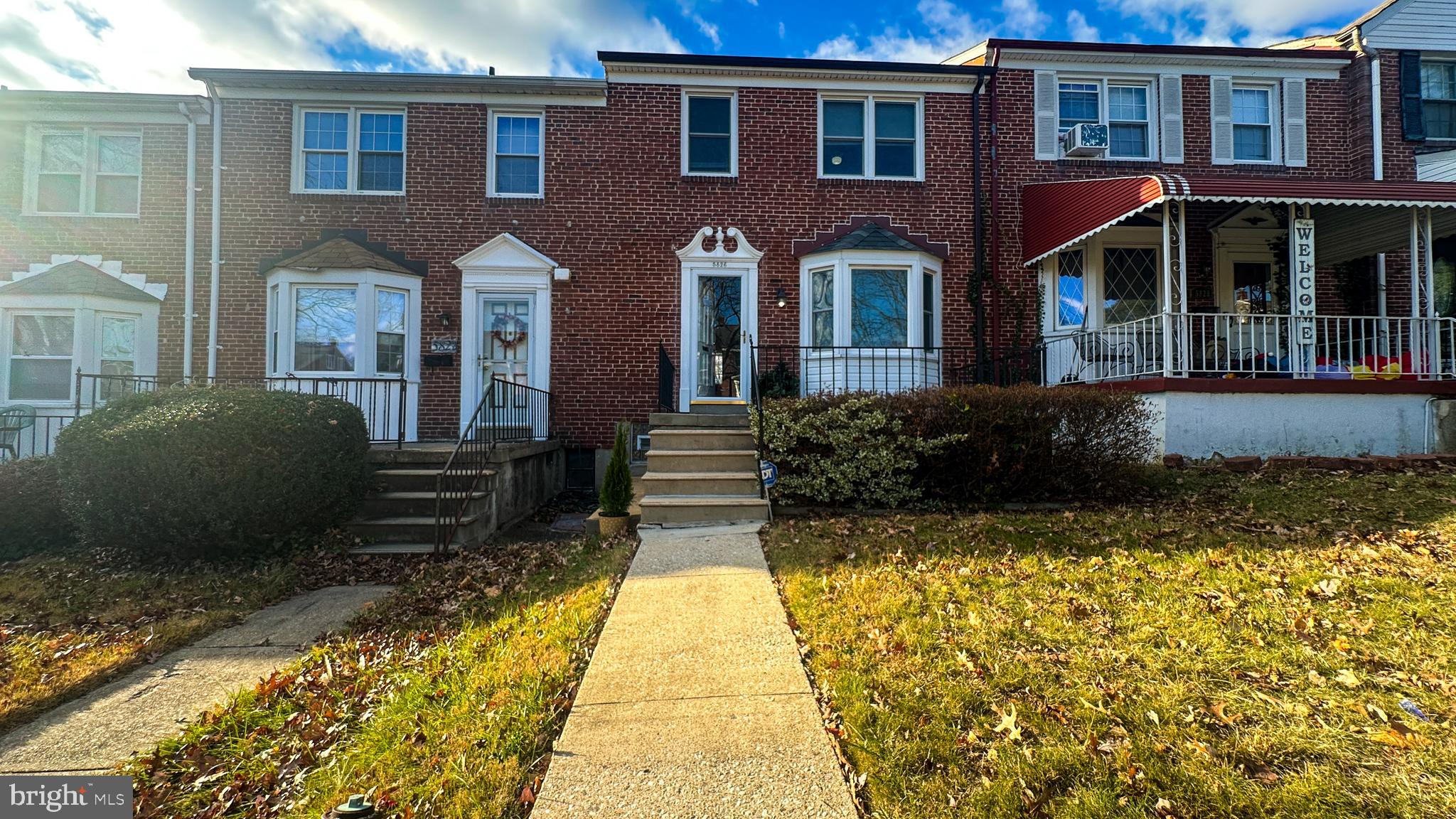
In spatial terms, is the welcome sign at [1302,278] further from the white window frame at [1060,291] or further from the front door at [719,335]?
the front door at [719,335]

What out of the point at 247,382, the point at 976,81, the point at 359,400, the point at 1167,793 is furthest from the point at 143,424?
the point at 976,81

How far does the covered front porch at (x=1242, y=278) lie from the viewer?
8234 mm

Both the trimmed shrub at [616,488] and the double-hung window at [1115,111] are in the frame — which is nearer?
the trimmed shrub at [616,488]

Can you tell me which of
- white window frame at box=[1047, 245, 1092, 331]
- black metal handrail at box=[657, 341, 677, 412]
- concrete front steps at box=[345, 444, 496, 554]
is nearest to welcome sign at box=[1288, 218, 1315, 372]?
white window frame at box=[1047, 245, 1092, 331]

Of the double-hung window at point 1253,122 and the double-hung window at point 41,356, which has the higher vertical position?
the double-hung window at point 1253,122

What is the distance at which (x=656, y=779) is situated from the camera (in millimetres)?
2457

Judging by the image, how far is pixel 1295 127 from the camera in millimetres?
11094

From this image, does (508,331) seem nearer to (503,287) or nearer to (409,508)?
(503,287)

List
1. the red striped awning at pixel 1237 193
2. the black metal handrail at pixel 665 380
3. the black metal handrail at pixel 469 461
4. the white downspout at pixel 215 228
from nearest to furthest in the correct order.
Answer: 1. the black metal handrail at pixel 469 461
2. the red striped awning at pixel 1237 193
3. the black metal handrail at pixel 665 380
4. the white downspout at pixel 215 228

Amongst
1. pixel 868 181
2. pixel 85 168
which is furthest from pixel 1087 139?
pixel 85 168

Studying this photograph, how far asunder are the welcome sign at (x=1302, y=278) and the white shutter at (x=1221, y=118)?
3305 mm

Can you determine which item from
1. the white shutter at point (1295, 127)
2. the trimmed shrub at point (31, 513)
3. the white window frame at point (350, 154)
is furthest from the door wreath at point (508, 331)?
the white shutter at point (1295, 127)

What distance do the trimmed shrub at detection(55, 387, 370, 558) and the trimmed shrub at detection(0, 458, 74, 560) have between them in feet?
2.24

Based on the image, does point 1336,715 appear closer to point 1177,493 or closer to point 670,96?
point 1177,493
